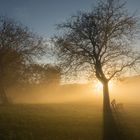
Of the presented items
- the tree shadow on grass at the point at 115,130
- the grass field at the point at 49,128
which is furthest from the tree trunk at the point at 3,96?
the tree shadow on grass at the point at 115,130

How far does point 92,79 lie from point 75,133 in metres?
14.1

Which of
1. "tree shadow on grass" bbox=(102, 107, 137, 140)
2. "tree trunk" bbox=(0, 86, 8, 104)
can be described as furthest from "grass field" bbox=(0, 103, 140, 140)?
"tree trunk" bbox=(0, 86, 8, 104)

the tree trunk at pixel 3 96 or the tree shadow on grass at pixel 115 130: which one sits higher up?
the tree trunk at pixel 3 96

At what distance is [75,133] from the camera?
2409 centimetres

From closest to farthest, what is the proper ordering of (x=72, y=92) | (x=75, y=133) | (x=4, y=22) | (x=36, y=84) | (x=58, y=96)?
(x=75, y=133) → (x=4, y=22) → (x=36, y=84) → (x=58, y=96) → (x=72, y=92)

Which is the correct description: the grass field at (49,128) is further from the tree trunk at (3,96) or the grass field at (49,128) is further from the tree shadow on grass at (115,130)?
the tree trunk at (3,96)

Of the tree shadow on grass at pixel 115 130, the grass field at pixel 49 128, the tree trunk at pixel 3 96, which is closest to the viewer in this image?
the grass field at pixel 49 128

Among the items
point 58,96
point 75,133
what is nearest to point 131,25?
point 75,133

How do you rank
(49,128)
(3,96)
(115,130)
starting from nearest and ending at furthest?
(49,128)
(115,130)
(3,96)

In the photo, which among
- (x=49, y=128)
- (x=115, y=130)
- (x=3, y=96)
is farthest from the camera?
(x=3, y=96)

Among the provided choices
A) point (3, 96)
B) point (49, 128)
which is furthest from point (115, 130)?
point (3, 96)

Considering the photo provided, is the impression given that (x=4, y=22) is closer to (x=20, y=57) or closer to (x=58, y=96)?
(x=20, y=57)

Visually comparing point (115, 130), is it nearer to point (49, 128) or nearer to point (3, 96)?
point (49, 128)

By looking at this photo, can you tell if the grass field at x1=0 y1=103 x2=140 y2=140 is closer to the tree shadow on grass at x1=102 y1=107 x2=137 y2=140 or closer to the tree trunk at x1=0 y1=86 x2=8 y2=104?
the tree shadow on grass at x1=102 y1=107 x2=137 y2=140
